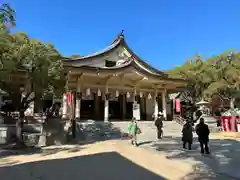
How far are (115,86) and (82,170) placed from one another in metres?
15.5

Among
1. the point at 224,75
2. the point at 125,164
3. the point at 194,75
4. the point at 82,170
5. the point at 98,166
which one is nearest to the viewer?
the point at 82,170

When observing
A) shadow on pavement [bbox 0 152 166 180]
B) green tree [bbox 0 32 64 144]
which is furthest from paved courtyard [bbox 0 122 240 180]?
green tree [bbox 0 32 64 144]

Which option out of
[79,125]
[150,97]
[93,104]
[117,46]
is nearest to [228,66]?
[150,97]

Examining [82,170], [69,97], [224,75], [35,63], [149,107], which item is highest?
[224,75]

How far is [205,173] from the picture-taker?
7.67 metres

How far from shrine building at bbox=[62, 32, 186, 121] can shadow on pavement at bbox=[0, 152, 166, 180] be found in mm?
9978

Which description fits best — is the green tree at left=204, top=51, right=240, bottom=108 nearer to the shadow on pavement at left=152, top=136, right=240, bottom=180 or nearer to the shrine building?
the shrine building

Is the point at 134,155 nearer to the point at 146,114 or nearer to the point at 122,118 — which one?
the point at 122,118

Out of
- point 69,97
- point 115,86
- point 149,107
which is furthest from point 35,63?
point 149,107

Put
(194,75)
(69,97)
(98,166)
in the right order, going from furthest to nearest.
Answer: (194,75), (69,97), (98,166)

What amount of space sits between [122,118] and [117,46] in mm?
7595

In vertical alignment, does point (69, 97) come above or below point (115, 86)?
below

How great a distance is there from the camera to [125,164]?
9078mm

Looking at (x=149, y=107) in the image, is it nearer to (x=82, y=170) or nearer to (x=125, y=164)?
(x=125, y=164)
